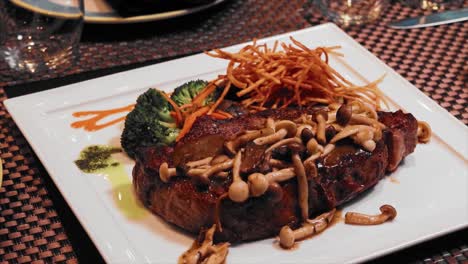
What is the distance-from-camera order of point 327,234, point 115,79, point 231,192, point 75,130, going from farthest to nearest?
point 115,79
point 75,130
point 327,234
point 231,192

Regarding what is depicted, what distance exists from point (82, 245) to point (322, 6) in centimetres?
251

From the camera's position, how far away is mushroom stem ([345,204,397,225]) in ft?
7.86

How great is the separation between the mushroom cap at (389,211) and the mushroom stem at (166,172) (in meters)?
0.77

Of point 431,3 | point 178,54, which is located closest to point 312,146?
point 178,54

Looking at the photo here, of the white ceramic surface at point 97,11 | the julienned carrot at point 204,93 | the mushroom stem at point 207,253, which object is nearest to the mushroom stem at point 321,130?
the mushroom stem at point 207,253

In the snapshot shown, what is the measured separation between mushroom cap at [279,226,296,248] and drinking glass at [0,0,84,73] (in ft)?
6.23

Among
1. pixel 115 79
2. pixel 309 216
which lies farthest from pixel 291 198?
pixel 115 79

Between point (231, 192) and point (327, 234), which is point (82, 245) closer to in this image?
point (231, 192)

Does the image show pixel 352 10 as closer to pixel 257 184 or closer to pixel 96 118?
pixel 96 118

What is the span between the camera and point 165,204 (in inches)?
92.7

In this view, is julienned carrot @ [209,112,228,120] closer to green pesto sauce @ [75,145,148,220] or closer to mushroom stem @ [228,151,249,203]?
green pesto sauce @ [75,145,148,220]

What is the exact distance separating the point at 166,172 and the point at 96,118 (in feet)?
2.66

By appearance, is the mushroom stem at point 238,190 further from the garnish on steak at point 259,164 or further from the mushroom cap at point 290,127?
the mushroom cap at point 290,127

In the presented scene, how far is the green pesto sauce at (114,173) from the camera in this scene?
2.47m
